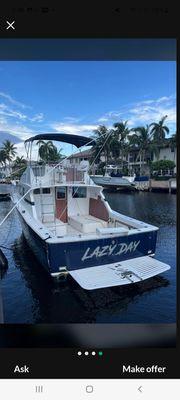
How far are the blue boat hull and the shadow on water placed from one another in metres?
0.16

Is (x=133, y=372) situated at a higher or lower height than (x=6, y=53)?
lower

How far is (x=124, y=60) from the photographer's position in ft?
2.96

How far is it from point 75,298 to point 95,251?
46cm

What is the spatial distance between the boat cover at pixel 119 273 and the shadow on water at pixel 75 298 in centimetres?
9

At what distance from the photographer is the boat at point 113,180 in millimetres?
2682

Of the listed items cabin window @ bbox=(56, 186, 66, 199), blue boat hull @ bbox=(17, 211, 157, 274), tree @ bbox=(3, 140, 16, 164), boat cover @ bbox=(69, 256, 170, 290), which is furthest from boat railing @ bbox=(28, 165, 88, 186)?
tree @ bbox=(3, 140, 16, 164)

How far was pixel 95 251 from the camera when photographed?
2221mm
